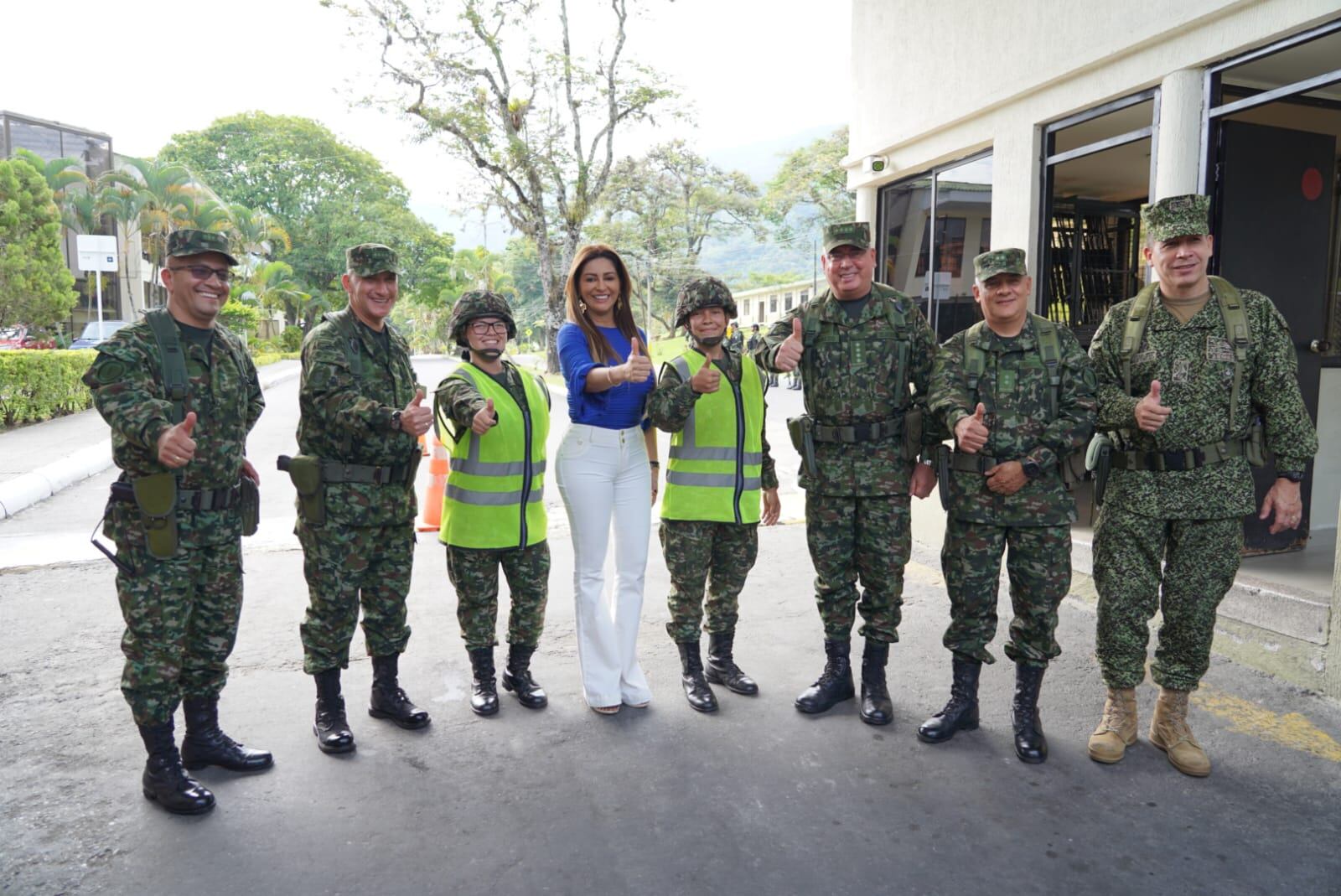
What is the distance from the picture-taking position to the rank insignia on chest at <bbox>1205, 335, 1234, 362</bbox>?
10.8 feet

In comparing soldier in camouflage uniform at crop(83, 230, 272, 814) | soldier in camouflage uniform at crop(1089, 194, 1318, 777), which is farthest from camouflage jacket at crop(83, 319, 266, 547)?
soldier in camouflage uniform at crop(1089, 194, 1318, 777)

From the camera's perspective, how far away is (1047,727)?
3670mm

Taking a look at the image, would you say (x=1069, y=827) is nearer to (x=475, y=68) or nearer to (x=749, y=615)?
(x=749, y=615)

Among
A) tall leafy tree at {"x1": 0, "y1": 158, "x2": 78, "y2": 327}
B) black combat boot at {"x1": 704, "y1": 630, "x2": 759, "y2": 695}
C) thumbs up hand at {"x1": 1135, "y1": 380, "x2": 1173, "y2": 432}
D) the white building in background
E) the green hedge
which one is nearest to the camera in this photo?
thumbs up hand at {"x1": 1135, "y1": 380, "x2": 1173, "y2": 432}

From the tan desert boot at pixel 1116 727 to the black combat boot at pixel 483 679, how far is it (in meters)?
2.43

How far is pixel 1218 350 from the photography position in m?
3.31

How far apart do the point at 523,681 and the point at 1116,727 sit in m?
2.45

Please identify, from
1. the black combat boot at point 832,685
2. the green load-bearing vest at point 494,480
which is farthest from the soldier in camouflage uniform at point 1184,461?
the green load-bearing vest at point 494,480

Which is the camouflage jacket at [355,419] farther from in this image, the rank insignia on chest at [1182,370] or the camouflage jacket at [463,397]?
the rank insignia on chest at [1182,370]

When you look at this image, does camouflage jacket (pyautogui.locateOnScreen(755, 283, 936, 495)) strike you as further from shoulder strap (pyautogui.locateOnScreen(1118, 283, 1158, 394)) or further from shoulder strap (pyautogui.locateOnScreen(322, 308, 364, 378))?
shoulder strap (pyautogui.locateOnScreen(322, 308, 364, 378))

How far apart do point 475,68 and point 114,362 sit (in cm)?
2505

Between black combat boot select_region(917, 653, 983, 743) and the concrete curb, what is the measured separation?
8.03m

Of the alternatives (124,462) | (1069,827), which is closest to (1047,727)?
(1069,827)

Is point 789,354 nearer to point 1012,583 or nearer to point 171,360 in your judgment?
point 1012,583
